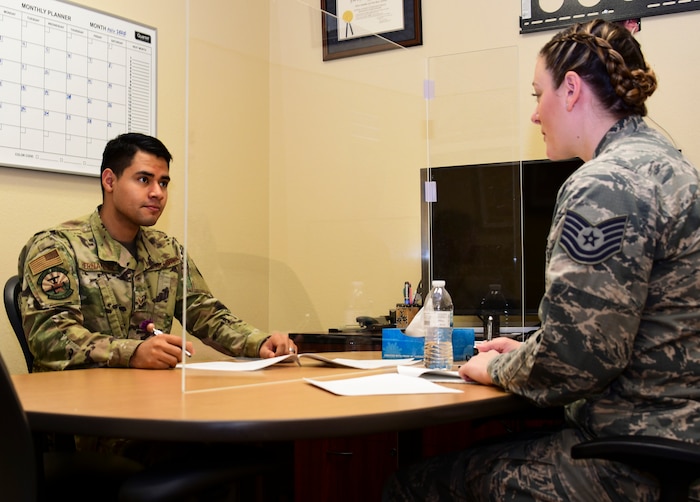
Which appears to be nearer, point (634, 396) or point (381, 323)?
point (634, 396)

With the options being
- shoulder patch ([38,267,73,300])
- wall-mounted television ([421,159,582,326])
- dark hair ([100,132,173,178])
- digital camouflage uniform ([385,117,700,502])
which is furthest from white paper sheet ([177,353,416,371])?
dark hair ([100,132,173,178])

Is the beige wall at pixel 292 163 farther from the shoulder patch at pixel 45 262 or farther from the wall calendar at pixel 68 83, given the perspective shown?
the shoulder patch at pixel 45 262

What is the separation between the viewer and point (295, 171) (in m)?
1.85

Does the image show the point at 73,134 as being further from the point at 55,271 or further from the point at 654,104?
the point at 654,104

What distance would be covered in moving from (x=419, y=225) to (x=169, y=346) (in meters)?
1.10

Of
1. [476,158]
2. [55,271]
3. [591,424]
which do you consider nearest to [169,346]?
[55,271]

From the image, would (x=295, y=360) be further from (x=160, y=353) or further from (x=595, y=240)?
(x=595, y=240)

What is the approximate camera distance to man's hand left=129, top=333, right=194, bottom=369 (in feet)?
5.84

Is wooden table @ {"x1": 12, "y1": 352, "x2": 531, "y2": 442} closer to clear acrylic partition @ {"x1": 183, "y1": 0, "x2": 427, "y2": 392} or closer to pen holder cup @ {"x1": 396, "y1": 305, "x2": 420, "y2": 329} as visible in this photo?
clear acrylic partition @ {"x1": 183, "y1": 0, "x2": 427, "y2": 392}

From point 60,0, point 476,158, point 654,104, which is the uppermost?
point 60,0

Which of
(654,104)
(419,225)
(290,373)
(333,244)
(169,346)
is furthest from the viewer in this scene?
(654,104)

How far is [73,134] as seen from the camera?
269cm

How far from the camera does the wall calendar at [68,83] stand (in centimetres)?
249

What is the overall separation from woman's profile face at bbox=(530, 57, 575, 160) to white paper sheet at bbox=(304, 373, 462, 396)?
1.92ft
